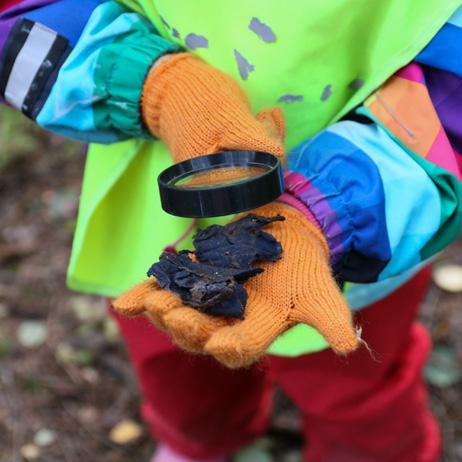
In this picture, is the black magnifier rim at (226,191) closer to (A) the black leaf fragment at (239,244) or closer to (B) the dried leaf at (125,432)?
(A) the black leaf fragment at (239,244)

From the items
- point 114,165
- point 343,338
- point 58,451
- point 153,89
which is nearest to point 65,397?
point 58,451

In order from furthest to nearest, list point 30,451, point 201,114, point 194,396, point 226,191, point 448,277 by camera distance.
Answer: point 448,277 → point 30,451 → point 194,396 → point 201,114 → point 226,191

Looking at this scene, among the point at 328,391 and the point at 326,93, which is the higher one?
the point at 326,93

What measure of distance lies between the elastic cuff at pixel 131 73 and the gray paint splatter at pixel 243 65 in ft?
0.25

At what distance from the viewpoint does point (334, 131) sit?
30.8 inches

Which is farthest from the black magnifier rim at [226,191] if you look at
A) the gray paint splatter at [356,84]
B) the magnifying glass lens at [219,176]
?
the gray paint splatter at [356,84]

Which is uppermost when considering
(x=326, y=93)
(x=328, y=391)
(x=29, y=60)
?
(x=326, y=93)

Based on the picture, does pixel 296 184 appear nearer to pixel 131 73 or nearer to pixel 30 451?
pixel 131 73

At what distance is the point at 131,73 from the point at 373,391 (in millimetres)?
638

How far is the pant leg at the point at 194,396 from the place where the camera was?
113 centimetres

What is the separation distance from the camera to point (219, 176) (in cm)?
69

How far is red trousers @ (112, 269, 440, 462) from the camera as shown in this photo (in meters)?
1.07

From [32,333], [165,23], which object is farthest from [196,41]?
[32,333]

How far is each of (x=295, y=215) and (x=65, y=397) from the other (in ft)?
3.31
